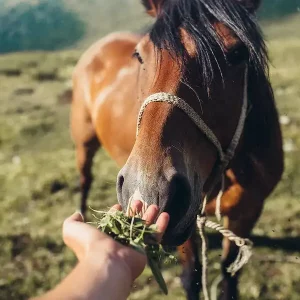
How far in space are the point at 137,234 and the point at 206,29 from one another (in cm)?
105

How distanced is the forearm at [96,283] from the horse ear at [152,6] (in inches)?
68.1

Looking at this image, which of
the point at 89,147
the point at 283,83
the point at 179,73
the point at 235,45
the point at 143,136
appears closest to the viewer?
the point at 143,136

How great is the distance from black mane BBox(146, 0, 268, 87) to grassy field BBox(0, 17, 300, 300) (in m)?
0.62

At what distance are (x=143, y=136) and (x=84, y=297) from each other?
821 mm

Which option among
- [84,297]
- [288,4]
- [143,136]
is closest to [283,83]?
[288,4]

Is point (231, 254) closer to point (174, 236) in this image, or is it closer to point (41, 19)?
point (174, 236)

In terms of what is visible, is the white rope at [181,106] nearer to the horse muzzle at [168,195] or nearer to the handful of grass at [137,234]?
the horse muzzle at [168,195]

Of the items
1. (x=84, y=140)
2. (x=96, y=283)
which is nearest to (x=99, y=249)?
(x=96, y=283)

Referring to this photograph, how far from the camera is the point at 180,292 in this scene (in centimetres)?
338

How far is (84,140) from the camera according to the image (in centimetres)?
435

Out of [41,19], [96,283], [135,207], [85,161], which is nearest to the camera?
[96,283]

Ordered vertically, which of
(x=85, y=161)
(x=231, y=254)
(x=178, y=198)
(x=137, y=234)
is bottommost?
(x=85, y=161)

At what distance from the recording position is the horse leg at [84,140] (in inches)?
169

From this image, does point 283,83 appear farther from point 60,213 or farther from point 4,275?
point 4,275
